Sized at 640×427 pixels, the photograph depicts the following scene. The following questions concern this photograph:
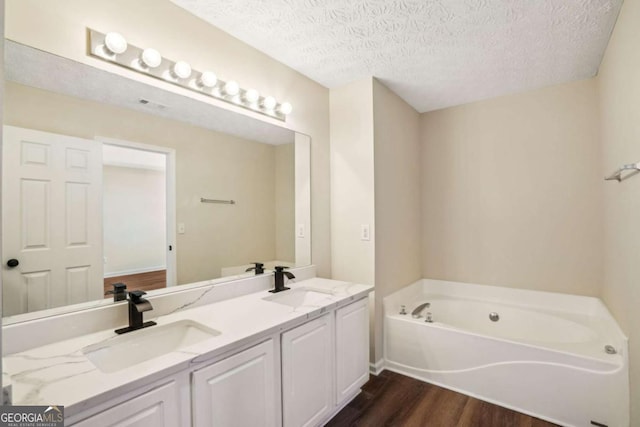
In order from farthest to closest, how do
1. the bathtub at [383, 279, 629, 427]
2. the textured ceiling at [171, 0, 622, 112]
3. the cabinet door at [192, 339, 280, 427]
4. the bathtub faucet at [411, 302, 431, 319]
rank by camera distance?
the bathtub faucet at [411, 302, 431, 319] < the bathtub at [383, 279, 629, 427] < the textured ceiling at [171, 0, 622, 112] < the cabinet door at [192, 339, 280, 427]

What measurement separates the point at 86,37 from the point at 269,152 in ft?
3.77

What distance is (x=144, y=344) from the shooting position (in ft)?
4.50

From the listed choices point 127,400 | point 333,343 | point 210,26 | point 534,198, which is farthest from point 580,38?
point 127,400

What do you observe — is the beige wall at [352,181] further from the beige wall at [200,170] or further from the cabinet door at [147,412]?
the cabinet door at [147,412]

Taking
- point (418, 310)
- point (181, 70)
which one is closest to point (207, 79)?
point (181, 70)

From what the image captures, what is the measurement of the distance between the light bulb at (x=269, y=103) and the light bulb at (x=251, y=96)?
0.08 meters

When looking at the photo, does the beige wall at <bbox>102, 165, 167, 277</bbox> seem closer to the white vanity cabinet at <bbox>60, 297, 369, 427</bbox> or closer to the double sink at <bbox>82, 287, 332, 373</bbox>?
the double sink at <bbox>82, 287, 332, 373</bbox>

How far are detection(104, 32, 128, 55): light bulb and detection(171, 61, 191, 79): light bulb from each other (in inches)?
10.0

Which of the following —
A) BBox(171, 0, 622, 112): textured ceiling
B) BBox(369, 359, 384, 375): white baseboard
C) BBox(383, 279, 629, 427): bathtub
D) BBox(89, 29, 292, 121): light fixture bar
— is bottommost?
BBox(369, 359, 384, 375): white baseboard

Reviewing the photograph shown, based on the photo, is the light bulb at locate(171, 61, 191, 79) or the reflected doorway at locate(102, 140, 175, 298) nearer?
the reflected doorway at locate(102, 140, 175, 298)

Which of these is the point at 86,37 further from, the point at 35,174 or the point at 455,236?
the point at 455,236

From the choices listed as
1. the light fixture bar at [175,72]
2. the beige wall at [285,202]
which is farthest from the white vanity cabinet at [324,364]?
the light fixture bar at [175,72]

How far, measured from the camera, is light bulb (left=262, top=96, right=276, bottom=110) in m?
2.13

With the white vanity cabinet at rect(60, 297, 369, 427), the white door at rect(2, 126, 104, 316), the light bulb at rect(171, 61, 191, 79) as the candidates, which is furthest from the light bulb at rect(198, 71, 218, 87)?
the white vanity cabinet at rect(60, 297, 369, 427)
